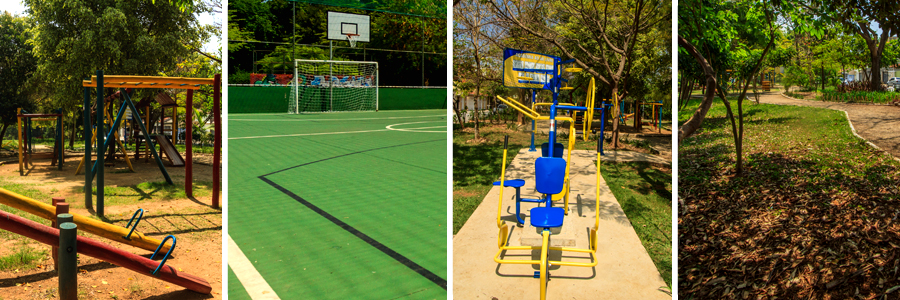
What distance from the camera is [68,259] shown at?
247cm

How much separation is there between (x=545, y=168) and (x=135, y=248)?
3714 millimetres

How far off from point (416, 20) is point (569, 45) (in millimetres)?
2754

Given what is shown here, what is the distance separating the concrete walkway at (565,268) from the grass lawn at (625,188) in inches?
2.7

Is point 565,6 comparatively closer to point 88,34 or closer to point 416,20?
point 416,20

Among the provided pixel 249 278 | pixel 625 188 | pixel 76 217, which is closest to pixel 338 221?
pixel 249 278

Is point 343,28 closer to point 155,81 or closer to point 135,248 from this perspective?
point 155,81

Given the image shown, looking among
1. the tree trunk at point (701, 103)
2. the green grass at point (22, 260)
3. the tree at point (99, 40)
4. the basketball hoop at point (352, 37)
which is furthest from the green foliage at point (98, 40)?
the tree trunk at point (701, 103)

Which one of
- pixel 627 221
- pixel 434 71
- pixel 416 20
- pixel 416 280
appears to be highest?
pixel 416 20

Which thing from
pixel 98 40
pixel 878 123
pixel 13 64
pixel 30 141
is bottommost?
pixel 30 141

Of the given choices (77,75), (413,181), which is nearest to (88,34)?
(77,75)

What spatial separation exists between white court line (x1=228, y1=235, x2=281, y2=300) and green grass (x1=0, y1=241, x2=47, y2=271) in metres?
1.87

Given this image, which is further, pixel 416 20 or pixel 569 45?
pixel 569 45

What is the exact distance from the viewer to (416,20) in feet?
11.6

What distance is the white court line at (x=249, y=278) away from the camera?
2617mm
